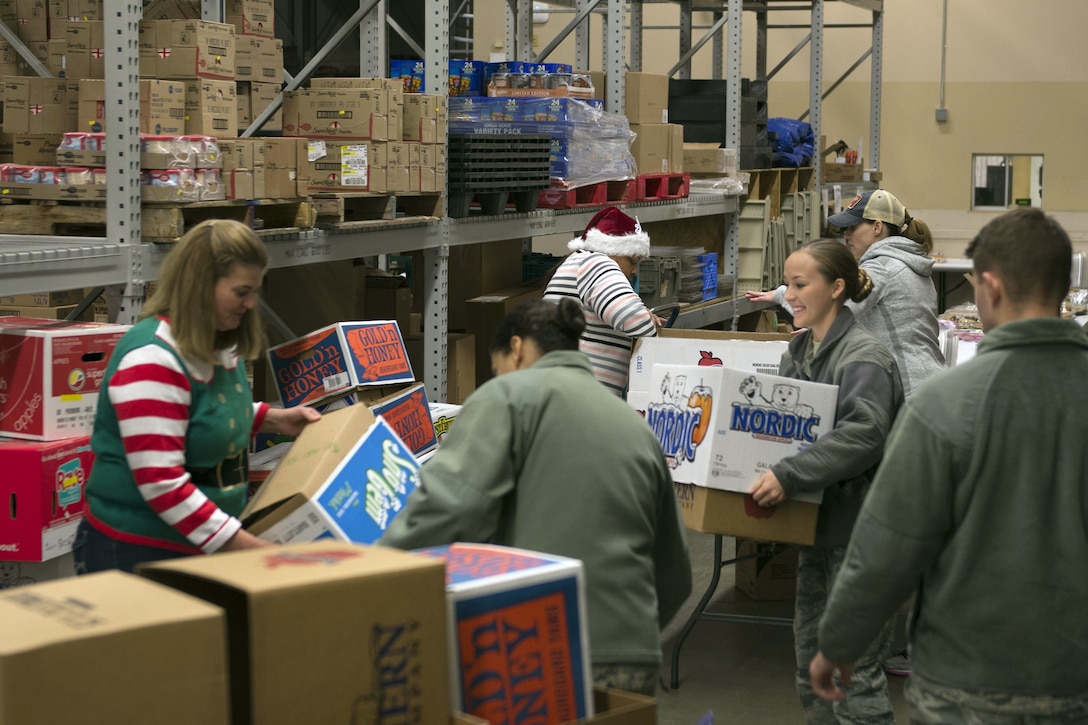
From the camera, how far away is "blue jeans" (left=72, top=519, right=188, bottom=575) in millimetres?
2760

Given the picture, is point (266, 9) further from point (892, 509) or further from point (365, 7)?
point (892, 509)

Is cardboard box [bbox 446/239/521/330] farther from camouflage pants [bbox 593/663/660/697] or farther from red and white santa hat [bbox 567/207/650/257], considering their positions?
camouflage pants [bbox 593/663/660/697]

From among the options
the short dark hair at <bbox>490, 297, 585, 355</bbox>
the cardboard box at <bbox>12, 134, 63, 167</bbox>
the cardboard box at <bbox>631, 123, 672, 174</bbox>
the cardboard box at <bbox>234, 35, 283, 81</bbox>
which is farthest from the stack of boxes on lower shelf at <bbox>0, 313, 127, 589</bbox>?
the cardboard box at <bbox>631, 123, 672, 174</bbox>

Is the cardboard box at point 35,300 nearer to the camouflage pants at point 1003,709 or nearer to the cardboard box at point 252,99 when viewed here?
the cardboard box at point 252,99

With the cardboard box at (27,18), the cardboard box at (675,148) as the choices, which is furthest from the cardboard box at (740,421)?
the cardboard box at (675,148)

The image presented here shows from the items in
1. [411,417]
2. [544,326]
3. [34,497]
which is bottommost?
[34,497]

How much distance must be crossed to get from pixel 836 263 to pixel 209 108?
2.20m

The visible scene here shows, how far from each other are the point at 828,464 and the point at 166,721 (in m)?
2.57

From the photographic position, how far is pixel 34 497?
135 inches

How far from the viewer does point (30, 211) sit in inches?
159

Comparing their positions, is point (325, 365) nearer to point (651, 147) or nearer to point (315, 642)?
point (315, 642)

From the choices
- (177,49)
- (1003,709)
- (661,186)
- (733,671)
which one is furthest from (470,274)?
(1003,709)

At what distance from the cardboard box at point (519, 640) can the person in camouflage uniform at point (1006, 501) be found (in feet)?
2.31

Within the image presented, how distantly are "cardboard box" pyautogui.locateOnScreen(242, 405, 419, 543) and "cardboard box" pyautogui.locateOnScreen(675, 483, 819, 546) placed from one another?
129 centimetres
